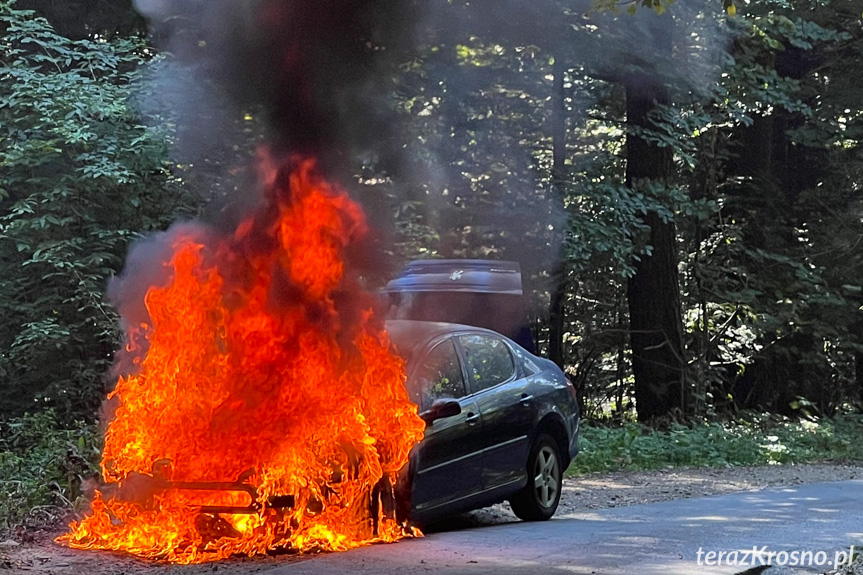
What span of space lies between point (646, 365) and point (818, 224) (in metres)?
5.16

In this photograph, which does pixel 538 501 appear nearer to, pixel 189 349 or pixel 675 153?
pixel 189 349

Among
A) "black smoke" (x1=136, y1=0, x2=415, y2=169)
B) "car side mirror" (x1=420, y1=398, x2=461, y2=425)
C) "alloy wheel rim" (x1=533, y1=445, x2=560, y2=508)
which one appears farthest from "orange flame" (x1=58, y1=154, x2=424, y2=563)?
"alloy wheel rim" (x1=533, y1=445, x2=560, y2=508)

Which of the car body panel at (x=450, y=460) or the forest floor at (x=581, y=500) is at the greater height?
the car body panel at (x=450, y=460)

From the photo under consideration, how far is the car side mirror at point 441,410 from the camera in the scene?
8.80 metres

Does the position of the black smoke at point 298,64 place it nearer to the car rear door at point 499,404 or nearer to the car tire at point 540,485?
the car rear door at point 499,404

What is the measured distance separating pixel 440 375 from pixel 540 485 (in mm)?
1760

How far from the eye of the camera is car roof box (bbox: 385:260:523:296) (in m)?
14.4

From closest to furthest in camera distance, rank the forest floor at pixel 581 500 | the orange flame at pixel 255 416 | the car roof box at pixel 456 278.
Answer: the forest floor at pixel 581 500, the orange flame at pixel 255 416, the car roof box at pixel 456 278

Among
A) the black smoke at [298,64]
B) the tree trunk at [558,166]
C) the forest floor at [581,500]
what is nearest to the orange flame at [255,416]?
the forest floor at [581,500]

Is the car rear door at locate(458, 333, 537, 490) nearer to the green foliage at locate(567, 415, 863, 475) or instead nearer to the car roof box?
the car roof box

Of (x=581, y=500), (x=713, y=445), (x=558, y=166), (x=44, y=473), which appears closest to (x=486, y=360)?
(x=581, y=500)

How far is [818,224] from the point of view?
23.5m

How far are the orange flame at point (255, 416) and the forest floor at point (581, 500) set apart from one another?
0.91 feet

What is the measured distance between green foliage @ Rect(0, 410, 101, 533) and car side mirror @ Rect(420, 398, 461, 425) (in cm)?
341
